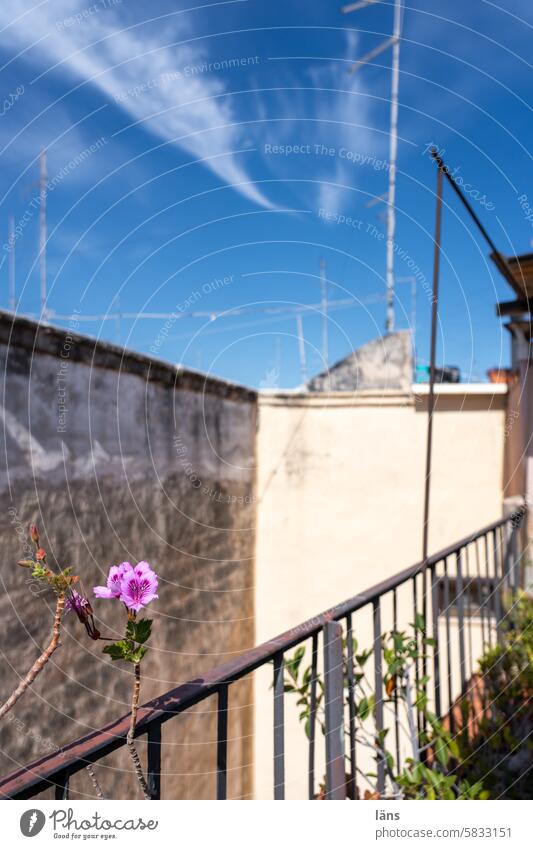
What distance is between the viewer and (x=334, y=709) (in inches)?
57.5

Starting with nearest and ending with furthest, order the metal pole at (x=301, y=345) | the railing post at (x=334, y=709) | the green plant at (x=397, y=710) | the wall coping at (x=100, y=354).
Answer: the railing post at (x=334, y=709) → the green plant at (x=397, y=710) → the wall coping at (x=100, y=354) → the metal pole at (x=301, y=345)

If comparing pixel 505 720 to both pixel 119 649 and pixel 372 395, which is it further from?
pixel 372 395

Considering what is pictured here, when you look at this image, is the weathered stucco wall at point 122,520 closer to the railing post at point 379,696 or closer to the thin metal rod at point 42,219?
the thin metal rod at point 42,219

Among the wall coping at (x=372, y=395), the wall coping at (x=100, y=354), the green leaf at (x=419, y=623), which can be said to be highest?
the wall coping at (x=372, y=395)

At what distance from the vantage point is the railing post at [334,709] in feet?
4.68

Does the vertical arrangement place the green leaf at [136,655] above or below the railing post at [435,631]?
below

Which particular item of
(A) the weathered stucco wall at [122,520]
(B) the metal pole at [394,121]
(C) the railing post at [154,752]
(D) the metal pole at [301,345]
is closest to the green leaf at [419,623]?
(C) the railing post at [154,752]

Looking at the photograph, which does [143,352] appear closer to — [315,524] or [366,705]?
[315,524]

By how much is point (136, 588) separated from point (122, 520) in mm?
3266

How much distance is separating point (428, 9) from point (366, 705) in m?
1.86

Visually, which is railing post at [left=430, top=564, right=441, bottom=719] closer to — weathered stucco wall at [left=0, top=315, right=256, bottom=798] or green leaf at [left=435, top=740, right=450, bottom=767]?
green leaf at [left=435, top=740, right=450, bottom=767]

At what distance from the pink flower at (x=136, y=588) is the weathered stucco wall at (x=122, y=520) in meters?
2.35

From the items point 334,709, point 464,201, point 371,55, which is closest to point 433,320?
point 464,201
